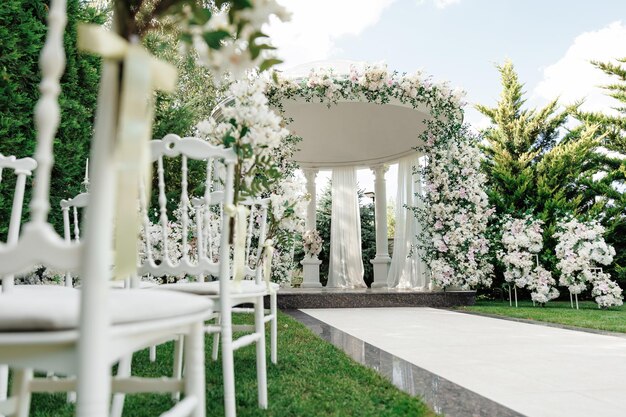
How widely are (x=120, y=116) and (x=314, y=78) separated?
589 cm

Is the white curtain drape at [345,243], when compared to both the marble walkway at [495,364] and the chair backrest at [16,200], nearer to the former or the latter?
the marble walkway at [495,364]

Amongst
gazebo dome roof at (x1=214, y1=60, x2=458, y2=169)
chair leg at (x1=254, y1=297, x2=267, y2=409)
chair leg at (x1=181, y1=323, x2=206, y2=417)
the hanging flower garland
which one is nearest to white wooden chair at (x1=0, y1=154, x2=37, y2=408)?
chair leg at (x1=254, y1=297, x2=267, y2=409)

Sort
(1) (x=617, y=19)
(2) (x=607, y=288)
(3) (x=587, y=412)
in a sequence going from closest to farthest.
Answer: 1. (3) (x=587, y=412)
2. (2) (x=607, y=288)
3. (1) (x=617, y=19)

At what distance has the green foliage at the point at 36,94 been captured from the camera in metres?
3.55

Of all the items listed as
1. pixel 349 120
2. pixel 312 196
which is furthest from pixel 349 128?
pixel 312 196

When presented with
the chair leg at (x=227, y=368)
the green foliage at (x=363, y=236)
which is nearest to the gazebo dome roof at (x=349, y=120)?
the green foliage at (x=363, y=236)

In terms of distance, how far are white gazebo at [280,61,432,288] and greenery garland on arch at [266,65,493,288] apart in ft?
0.99

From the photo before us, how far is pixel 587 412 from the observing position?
1.72m

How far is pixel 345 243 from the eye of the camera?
31.1 feet

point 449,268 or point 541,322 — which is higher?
point 449,268

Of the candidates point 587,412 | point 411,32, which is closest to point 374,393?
point 587,412

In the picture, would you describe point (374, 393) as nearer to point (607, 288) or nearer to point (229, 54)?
point (229, 54)

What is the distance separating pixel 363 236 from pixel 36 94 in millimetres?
8996

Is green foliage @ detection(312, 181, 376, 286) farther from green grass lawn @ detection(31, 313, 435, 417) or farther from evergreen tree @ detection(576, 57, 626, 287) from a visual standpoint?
green grass lawn @ detection(31, 313, 435, 417)
